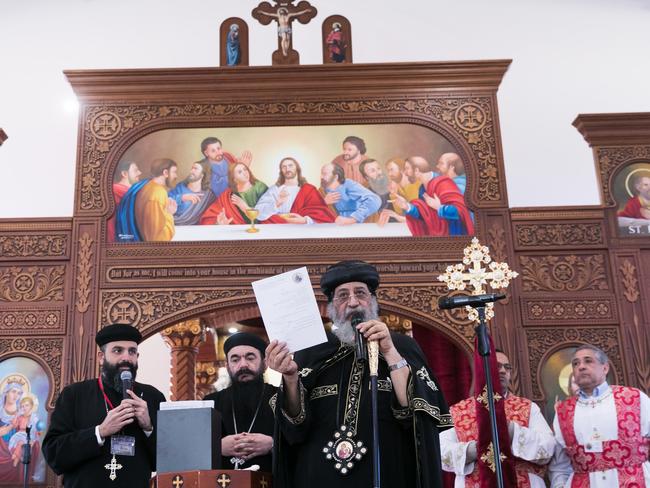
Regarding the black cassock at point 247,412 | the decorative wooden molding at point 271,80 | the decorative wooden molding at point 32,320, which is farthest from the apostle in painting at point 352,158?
the black cassock at point 247,412

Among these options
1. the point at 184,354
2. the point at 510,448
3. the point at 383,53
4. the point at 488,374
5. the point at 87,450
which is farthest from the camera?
the point at 383,53

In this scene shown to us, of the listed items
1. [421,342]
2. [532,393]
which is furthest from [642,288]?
[421,342]

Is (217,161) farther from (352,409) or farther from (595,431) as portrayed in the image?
(352,409)

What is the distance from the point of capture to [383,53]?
12.4 meters

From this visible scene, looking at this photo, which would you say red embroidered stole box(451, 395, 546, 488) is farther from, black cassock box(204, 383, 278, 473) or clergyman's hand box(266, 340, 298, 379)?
clergyman's hand box(266, 340, 298, 379)

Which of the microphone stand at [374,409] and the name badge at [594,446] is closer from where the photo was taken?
the microphone stand at [374,409]

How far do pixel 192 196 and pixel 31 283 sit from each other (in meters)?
1.85

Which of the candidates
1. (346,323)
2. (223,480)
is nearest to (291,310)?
→ (346,323)

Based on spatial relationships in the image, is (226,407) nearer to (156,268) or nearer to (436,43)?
(156,268)

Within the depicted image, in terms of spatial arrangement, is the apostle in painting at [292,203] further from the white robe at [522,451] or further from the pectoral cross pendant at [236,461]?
the pectoral cross pendant at [236,461]

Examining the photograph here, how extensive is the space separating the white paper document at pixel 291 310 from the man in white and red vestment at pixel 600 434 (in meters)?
2.78

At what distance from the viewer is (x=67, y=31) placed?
41.0 ft

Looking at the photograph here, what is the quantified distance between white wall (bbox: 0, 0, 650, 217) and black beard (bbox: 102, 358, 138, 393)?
23.3 feet

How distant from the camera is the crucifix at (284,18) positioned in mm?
9414
